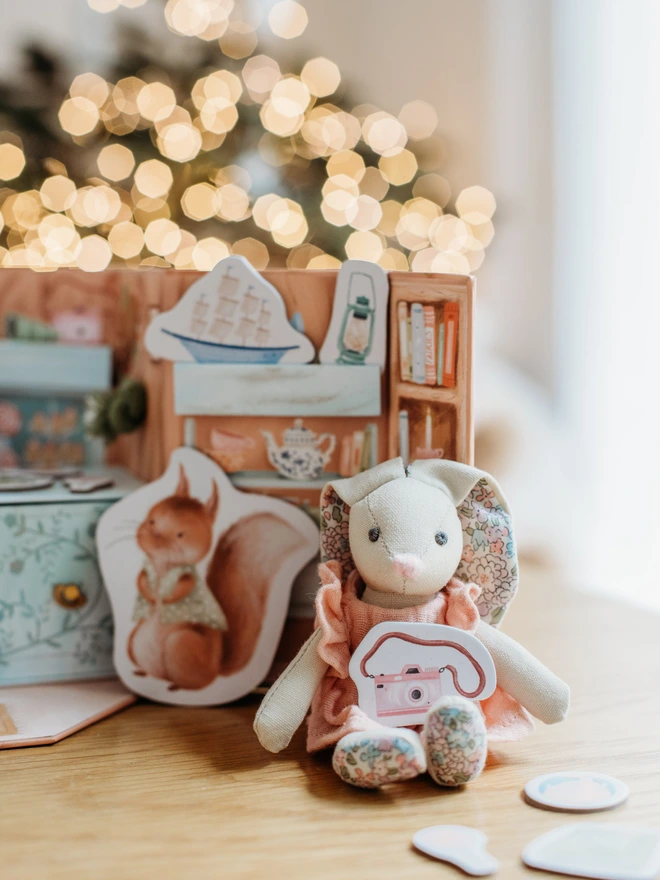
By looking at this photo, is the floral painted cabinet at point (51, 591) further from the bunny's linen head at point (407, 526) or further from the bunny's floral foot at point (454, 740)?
the bunny's floral foot at point (454, 740)

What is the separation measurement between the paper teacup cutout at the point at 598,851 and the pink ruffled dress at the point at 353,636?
5.9 inches

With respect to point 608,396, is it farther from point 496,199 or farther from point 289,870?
point 289,870

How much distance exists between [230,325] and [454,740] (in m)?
0.49

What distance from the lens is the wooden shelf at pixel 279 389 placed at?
938mm

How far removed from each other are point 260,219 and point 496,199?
2.26 ft

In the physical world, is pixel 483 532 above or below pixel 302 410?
below

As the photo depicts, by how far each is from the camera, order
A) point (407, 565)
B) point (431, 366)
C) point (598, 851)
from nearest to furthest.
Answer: point (598, 851)
point (407, 565)
point (431, 366)

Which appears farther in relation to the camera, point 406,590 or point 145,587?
point 145,587

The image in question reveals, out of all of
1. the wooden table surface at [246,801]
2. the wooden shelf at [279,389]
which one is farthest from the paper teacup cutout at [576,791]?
the wooden shelf at [279,389]

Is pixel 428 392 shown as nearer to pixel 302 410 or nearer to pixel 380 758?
pixel 302 410

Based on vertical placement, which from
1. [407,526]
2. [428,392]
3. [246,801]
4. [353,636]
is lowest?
[246,801]

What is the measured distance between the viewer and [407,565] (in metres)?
0.74

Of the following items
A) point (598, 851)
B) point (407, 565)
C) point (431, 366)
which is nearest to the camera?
point (598, 851)

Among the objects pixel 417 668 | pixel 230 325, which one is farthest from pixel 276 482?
pixel 417 668
